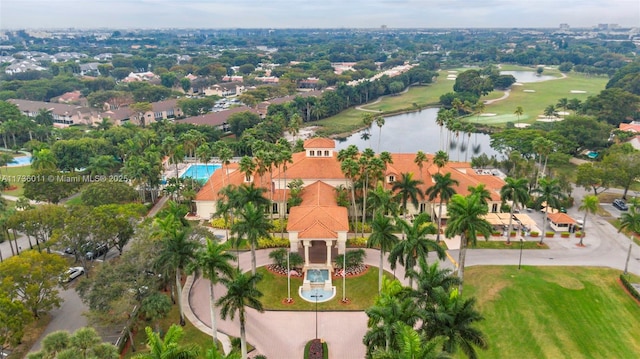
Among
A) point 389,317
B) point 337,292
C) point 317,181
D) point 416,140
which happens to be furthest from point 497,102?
point 389,317

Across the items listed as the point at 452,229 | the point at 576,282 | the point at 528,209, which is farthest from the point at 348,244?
the point at 528,209

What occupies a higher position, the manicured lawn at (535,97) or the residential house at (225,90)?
the residential house at (225,90)

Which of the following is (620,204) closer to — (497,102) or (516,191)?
(516,191)

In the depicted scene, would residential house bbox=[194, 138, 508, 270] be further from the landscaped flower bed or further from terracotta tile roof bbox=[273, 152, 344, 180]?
the landscaped flower bed

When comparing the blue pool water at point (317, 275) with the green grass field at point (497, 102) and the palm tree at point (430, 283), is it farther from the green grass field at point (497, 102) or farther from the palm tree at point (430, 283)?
the green grass field at point (497, 102)

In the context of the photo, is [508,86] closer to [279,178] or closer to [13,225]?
[279,178]

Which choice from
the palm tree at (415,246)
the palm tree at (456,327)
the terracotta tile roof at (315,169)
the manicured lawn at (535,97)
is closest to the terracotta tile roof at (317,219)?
the terracotta tile roof at (315,169)
